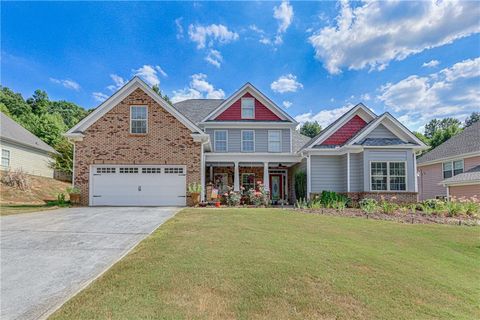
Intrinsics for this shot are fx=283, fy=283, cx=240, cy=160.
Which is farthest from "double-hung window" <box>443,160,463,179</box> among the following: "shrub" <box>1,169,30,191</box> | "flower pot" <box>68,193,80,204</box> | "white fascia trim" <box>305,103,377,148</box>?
"shrub" <box>1,169,30,191</box>

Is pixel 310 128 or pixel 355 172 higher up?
pixel 310 128

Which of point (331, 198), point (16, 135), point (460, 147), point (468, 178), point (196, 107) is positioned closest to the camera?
point (331, 198)

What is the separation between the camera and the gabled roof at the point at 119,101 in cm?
1517

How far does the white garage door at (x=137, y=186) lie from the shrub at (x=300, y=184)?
737cm

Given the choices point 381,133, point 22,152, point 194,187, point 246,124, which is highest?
point 246,124

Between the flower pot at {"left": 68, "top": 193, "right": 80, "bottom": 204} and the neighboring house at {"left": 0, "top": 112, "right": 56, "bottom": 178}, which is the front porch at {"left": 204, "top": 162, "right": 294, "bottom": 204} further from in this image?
the neighboring house at {"left": 0, "top": 112, "right": 56, "bottom": 178}

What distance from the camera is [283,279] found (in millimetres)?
4473

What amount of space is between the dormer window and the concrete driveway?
38.8 feet

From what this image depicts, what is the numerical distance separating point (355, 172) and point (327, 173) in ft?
5.29

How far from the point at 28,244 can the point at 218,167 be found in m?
15.0

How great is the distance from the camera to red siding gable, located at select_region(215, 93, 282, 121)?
20000 millimetres

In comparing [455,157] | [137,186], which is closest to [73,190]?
[137,186]

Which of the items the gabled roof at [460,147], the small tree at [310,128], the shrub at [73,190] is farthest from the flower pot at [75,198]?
the small tree at [310,128]

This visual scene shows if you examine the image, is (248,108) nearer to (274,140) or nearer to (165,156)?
(274,140)
